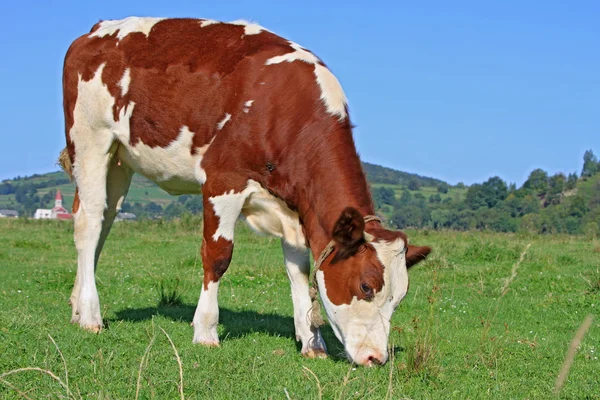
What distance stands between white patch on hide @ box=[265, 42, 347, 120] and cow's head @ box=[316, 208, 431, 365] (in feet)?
4.60

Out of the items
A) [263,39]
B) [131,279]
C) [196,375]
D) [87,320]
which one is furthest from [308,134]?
[131,279]

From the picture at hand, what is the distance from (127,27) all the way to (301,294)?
3715mm

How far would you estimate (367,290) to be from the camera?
671 centimetres

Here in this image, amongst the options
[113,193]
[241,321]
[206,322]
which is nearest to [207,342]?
[206,322]

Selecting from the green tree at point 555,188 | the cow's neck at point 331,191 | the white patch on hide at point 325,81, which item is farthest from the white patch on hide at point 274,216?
the green tree at point 555,188

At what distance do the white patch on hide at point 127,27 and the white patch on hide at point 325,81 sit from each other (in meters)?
1.82

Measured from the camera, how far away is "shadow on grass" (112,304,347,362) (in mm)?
8406

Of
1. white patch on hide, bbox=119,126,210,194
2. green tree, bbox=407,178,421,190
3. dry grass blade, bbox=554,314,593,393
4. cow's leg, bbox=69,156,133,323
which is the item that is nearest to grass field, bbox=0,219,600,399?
cow's leg, bbox=69,156,133,323

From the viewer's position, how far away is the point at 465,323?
9742mm

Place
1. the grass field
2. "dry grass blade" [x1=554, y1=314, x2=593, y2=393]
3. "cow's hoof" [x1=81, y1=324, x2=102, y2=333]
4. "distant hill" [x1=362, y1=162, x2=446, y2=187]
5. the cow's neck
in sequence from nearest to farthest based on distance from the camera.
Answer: "dry grass blade" [x1=554, y1=314, x2=593, y2=393], the grass field, the cow's neck, "cow's hoof" [x1=81, y1=324, x2=102, y2=333], "distant hill" [x1=362, y1=162, x2=446, y2=187]

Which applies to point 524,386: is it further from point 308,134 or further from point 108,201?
point 108,201

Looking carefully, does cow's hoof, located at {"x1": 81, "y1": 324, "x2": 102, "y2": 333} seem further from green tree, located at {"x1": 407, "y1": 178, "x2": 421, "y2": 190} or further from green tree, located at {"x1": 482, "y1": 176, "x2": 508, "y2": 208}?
green tree, located at {"x1": 407, "y1": 178, "x2": 421, "y2": 190}

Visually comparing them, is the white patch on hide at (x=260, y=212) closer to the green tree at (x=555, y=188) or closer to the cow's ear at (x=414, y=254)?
the cow's ear at (x=414, y=254)

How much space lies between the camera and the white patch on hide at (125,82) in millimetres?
8711
